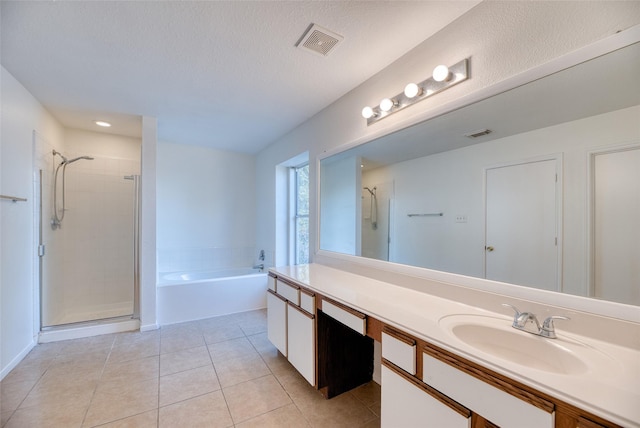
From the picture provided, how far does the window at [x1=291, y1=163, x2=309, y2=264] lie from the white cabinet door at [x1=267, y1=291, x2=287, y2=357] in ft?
5.03

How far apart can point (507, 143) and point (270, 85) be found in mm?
1839

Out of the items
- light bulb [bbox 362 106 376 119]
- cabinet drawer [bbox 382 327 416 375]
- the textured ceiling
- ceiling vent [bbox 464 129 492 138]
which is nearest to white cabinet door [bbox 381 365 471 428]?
cabinet drawer [bbox 382 327 416 375]

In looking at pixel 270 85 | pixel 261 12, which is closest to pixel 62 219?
pixel 270 85

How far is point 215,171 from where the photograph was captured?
4410mm

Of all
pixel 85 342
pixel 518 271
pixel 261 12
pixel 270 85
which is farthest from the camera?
pixel 85 342

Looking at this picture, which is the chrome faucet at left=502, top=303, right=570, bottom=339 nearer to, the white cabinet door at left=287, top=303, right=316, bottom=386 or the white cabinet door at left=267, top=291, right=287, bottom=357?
the white cabinet door at left=287, top=303, right=316, bottom=386

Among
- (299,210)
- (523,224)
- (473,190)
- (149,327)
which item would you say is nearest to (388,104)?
(473,190)

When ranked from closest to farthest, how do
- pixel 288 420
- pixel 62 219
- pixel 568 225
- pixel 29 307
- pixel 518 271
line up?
1. pixel 568 225
2. pixel 518 271
3. pixel 288 420
4. pixel 29 307
5. pixel 62 219

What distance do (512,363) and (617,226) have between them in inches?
28.1

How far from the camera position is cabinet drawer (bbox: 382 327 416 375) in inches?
44.1

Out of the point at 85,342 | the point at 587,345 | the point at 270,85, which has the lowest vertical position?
the point at 85,342

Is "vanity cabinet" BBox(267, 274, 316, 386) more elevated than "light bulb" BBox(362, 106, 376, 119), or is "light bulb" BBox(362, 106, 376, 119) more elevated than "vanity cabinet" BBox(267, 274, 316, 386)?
"light bulb" BBox(362, 106, 376, 119)

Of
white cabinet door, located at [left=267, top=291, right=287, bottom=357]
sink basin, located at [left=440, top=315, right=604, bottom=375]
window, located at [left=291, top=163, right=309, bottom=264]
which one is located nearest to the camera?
sink basin, located at [left=440, top=315, right=604, bottom=375]

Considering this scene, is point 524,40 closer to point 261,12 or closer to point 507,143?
point 507,143
